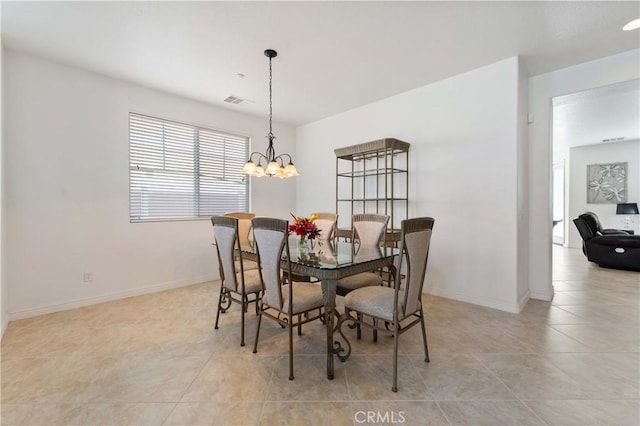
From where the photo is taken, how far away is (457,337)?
2.39 meters

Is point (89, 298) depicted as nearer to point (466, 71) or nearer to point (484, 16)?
point (484, 16)

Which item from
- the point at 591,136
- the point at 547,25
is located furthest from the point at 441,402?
the point at 591,136

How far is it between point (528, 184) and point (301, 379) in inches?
135

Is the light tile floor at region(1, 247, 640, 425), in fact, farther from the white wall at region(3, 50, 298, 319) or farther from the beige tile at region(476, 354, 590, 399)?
the white wall at region(3, 50, 298, 319)

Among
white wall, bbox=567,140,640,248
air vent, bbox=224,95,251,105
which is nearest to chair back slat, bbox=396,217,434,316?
air vent, bbox=224,95,251,105

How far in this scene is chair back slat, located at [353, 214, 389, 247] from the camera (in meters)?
2.94

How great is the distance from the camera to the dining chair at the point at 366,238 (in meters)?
2.51

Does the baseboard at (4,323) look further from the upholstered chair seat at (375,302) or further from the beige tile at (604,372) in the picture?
the beige tile at (604,372)

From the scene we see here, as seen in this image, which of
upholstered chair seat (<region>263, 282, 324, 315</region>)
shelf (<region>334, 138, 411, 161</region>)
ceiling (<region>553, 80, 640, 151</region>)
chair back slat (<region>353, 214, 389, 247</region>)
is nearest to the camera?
upholstered chair seat (<region>263, 282, 324, 315</region>)

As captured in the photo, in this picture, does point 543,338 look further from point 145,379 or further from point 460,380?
point 145,379

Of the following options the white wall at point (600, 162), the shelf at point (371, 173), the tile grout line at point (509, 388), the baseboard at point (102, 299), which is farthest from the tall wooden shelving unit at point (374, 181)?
the white wall at point (600, 162)

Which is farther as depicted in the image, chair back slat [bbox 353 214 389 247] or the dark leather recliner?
the dark leather recliner

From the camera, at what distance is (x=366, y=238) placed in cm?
308

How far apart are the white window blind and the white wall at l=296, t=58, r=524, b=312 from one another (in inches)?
99.6
